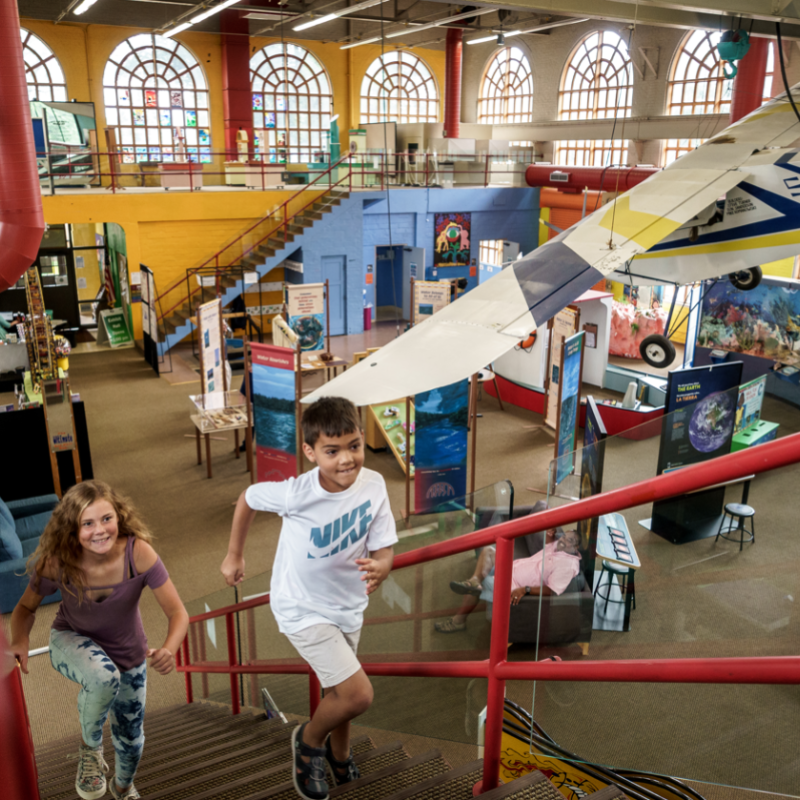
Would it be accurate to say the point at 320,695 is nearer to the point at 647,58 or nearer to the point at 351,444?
the point at 351,444

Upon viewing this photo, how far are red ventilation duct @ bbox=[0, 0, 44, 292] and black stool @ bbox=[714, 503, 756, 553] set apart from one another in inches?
216

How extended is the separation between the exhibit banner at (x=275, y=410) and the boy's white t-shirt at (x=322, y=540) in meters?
5.95

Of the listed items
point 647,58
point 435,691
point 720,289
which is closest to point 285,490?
point 435,691

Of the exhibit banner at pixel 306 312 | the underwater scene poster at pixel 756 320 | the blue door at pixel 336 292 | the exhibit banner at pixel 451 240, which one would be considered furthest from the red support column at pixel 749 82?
the blue door at pixel 336 292

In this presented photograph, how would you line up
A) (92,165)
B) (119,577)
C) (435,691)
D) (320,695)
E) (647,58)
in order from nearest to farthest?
(119,577) < (320,695) < (435,691) < (92,165) < (647,58)

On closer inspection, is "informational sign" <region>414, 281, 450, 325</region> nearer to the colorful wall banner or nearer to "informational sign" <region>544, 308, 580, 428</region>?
"informational sign" <region>544, 308, 580, 428</region>

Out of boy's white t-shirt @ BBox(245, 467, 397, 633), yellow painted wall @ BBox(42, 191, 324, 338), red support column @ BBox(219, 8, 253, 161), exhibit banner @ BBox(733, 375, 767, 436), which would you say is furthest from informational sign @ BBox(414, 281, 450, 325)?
red support column @ BBox(219, 8, 253, 161)

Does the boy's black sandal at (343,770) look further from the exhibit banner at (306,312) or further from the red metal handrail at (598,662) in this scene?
the exhibit banner at (306,312)

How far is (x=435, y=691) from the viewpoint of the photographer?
407 centimetres

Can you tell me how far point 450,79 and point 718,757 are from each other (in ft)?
76.3

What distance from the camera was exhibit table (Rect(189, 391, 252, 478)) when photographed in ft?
32.9

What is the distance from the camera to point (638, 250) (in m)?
4.28

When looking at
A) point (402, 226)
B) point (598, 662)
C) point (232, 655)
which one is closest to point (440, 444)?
point (232, 655)

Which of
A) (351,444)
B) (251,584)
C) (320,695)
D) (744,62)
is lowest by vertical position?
(251,584)
